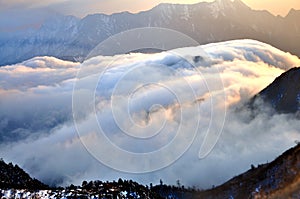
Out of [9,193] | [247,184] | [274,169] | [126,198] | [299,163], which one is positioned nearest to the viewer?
[126,198]

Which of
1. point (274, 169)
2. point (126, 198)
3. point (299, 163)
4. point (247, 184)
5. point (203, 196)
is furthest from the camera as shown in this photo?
point (203, 196)

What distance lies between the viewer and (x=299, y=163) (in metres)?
116

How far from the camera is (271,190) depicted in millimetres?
120562

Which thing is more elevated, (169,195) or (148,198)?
(169,195)

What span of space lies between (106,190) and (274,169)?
62630 mm

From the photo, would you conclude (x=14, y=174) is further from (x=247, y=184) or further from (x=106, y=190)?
(x=247, y=184)

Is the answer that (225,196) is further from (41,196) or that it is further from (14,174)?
(41,196)

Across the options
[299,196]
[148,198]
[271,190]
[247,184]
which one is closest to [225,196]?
[247,184]

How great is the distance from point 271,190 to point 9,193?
73.4m

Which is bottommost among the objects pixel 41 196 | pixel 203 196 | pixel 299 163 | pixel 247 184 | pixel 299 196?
pixel 299 196

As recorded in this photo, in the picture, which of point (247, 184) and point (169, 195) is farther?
point (169, 195)

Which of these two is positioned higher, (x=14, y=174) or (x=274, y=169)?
(x=14, y=174)

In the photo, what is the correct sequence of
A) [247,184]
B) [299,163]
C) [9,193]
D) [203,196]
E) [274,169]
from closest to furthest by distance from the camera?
[9,193] → [299,163] → [274,169] → [247,184] → [203,196]

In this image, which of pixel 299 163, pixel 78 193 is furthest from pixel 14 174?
pixel 299 163
